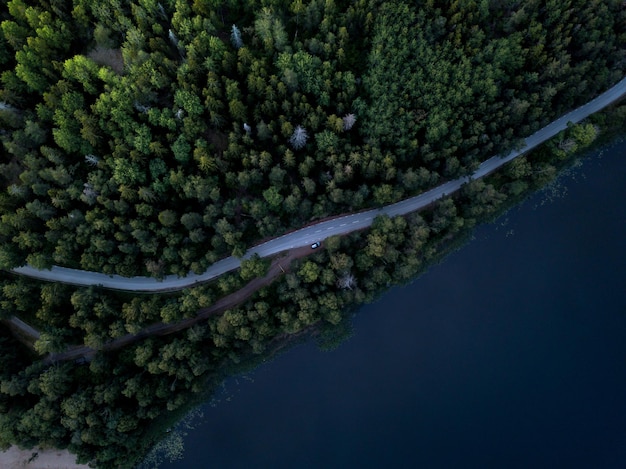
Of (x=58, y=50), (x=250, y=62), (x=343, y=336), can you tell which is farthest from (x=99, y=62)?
(x=343, y=336)

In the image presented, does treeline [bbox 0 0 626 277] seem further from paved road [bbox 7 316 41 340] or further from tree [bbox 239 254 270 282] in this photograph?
A: paved road [bbox 7 316 41 340]

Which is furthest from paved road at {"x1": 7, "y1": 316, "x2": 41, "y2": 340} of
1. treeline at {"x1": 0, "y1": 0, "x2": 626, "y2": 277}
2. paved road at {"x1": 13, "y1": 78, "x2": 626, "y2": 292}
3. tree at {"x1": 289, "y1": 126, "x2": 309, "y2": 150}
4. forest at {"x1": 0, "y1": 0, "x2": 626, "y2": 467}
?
tree at {"x1": 289, "y1": 126, "x2": 309, "y2": 150}

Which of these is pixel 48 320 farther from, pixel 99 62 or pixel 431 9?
pixel 431 9

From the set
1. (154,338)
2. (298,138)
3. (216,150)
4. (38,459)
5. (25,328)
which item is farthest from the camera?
(38,459)

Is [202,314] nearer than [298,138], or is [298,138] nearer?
[298,138]

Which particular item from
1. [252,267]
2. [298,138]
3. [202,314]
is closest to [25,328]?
[202,314]

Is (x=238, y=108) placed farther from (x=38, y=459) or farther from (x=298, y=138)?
(x=38, y=459)
